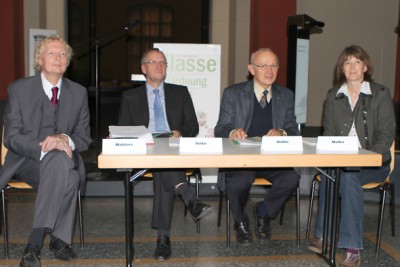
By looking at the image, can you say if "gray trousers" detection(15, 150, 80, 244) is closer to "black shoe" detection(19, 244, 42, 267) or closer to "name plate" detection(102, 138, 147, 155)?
"black shoe" detection(19, 244, 42, 267)

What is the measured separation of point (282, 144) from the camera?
2.58 meters

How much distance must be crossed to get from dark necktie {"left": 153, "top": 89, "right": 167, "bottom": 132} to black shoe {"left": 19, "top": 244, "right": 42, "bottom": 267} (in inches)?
49.2

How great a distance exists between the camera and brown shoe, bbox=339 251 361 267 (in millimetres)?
2988

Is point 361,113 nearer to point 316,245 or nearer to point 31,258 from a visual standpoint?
point 316,245

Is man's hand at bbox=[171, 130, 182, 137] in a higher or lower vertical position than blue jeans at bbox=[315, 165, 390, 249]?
higher

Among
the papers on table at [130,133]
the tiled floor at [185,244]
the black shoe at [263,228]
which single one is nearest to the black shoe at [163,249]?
the tiled floor at [185,244]

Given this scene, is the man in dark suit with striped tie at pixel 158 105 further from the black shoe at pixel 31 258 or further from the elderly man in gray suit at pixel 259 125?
the black shoe at pixel 31 258

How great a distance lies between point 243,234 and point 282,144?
95 centimetres

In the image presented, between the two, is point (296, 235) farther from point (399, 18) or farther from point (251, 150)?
point (399, 18)

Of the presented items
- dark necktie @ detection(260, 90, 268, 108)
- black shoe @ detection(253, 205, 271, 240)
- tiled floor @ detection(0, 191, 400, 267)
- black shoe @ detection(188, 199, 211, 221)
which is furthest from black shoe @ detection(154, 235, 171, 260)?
dark necktie @ detection(260, 90, 268, 108)

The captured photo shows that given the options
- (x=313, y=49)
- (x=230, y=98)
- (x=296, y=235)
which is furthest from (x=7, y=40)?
(x=296, y=235)

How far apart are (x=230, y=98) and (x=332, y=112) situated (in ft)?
2.17

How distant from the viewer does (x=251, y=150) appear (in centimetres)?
261

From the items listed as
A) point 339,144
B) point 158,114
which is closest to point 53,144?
point 158,114
